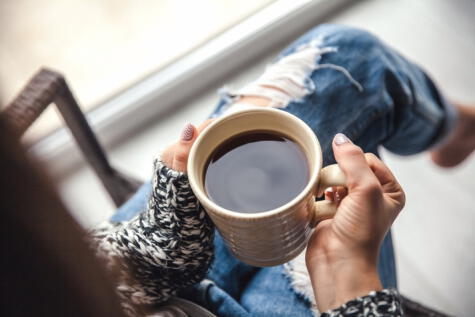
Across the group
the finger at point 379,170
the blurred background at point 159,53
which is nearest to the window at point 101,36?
the blurred background at point 159,53

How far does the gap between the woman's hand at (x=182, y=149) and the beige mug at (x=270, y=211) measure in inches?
0.9

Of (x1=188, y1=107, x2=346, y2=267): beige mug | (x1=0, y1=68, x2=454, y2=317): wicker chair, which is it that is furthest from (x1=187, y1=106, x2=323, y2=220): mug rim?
(x1=0, y1=68, x2=454, y2=317): wicker chair

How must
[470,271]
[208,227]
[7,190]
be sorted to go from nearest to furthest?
[7,190], [208,227], [470,271]

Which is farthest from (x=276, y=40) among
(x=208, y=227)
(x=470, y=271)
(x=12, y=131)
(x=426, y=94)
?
(x=12, y=131)

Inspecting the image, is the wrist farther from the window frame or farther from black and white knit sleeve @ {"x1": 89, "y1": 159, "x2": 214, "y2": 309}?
the window frame

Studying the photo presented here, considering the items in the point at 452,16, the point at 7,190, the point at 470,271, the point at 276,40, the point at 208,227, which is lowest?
the point at 470,271

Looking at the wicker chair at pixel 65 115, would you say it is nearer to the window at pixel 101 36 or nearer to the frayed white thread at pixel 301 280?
the frayed white thread at pixel 301 280

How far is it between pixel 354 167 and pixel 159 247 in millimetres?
249

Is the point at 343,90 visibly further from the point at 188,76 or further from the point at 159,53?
the point at 159,53

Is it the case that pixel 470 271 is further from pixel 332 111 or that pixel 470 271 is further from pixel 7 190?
pixel 7 190

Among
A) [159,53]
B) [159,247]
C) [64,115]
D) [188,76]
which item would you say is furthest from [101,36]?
[159,247]

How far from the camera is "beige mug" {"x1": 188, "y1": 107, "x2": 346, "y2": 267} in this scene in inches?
18.0

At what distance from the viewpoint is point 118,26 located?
4.48ft

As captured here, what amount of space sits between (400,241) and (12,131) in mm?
951
